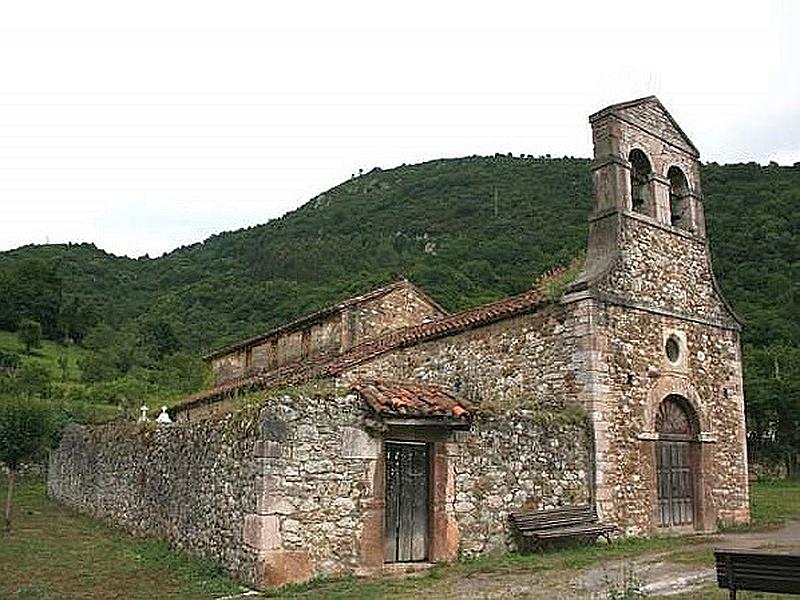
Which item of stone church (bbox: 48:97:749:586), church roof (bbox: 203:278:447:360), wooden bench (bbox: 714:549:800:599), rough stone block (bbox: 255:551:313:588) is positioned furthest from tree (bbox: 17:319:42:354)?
wooden bench (bbox: 714:549:800:599)

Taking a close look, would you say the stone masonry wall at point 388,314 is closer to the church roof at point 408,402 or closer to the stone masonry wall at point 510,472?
the stone masonry wall at point 510,472

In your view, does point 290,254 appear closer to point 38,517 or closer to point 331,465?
point 38,517

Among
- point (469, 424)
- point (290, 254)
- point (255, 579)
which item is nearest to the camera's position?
point (255, 579)

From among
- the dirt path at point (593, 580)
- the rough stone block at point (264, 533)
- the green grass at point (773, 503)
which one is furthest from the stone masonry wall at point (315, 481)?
the green grass at point (773, 503)

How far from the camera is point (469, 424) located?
12.0 m

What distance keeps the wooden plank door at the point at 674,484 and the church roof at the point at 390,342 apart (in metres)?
3.78

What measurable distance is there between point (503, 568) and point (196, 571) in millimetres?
4351

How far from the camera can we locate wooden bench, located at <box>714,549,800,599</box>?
6969 mm

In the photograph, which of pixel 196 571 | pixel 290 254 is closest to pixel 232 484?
pixel 196 571

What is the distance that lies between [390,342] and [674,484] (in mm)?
6834

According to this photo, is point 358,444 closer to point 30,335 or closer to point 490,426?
point 490,426

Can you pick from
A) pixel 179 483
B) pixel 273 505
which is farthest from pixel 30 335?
pixel 273 505

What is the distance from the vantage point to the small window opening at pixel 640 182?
659 inches

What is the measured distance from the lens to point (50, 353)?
50.8m
